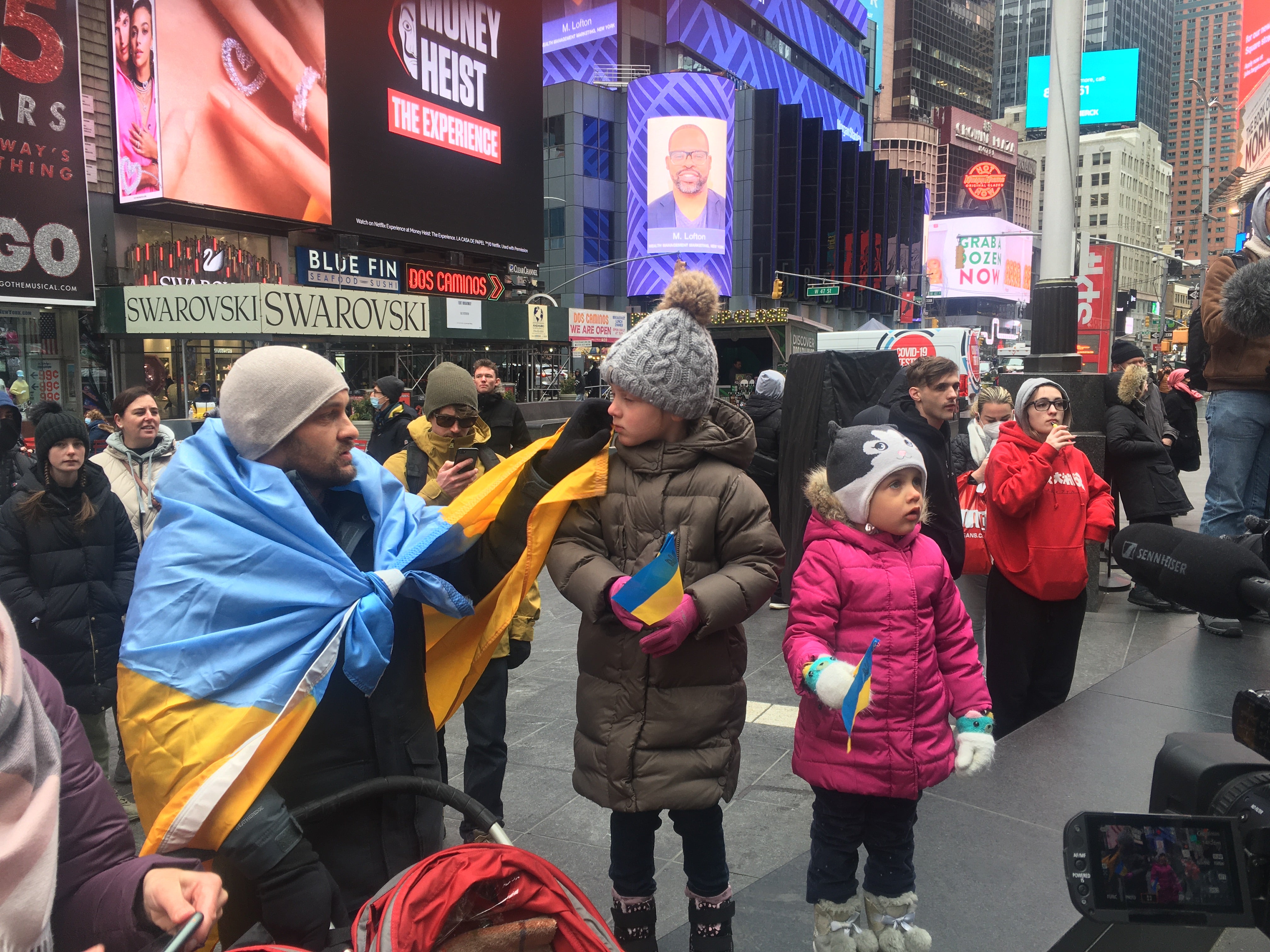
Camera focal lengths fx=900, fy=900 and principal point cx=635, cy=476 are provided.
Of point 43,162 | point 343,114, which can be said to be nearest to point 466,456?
point 43,162

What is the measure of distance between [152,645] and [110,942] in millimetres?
653

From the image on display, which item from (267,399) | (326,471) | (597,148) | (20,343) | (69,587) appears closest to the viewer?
(267,399)

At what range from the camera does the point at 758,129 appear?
192 ft

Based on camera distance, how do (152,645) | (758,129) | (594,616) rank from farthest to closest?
(758,129) < (594,616) < (152,645)

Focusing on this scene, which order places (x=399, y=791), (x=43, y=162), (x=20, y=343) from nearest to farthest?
(x=399, y=791) → (x=20, y=343) → (x=43, y=162)

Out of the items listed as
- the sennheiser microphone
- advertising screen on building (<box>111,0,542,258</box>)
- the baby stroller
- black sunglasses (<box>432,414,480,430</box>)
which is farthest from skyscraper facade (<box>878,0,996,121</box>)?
the baby stroller

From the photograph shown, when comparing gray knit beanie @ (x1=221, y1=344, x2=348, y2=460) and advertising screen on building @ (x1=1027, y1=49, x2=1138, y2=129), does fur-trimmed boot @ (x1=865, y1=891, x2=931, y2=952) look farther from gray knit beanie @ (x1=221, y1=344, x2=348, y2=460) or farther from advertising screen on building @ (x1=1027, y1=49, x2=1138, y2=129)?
advertising screen on building @ (x1=1027, y1=49, x2=1138, y2=129)

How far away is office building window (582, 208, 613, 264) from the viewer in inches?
2144

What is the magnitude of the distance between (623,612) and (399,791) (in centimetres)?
73

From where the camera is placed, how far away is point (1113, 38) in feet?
456

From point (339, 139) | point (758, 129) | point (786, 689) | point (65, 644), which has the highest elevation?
point (758, 129)

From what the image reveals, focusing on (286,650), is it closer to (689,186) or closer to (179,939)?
(179,939)

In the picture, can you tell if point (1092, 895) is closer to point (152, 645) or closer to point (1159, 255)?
point (152, 645)

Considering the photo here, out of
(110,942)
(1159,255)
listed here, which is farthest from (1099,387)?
(1159,255)
